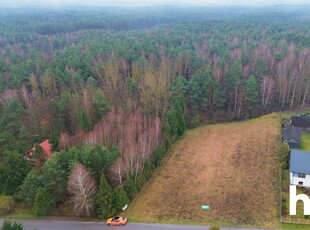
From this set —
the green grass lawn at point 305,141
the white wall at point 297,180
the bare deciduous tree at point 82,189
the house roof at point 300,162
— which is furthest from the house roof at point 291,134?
the bare deciduous tree at point 82,189

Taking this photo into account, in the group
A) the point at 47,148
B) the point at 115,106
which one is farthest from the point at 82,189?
the point at 115,106

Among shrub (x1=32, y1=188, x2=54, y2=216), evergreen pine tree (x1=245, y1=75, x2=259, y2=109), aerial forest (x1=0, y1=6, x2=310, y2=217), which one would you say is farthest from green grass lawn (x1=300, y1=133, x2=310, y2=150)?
shrub (x1=32, y1=188, x2=54, y2=216)

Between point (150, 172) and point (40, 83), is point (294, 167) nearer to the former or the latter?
point (150, 172)

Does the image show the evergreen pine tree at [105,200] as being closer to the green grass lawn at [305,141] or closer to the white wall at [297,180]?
the white wall at [297,180]

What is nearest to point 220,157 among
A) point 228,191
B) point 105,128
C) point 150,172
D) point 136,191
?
point 228,191

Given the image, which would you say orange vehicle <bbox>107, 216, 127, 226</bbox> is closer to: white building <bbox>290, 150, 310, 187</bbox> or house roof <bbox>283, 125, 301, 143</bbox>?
white building <bbox>290, 150, 310, 187</bbox>
